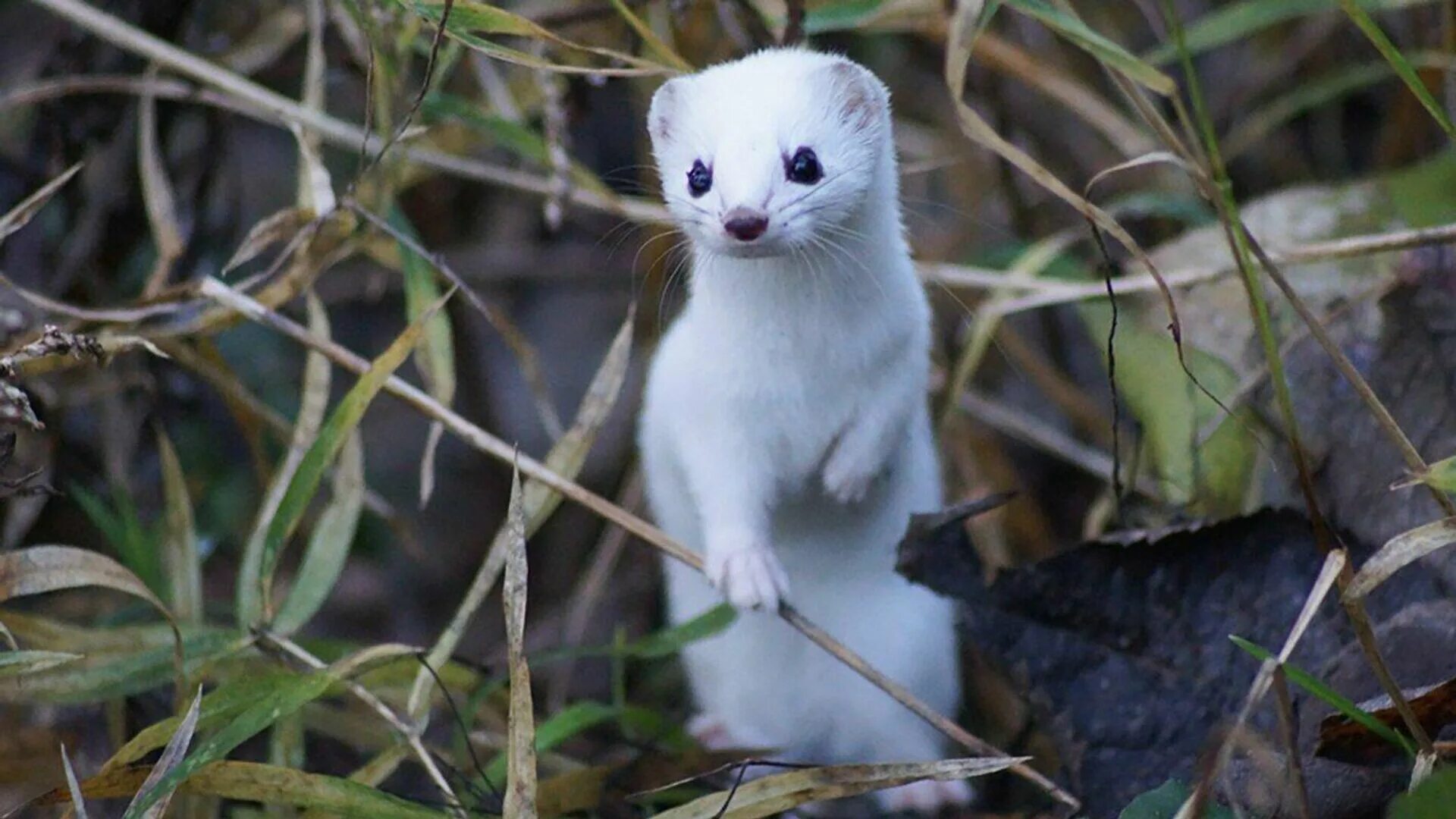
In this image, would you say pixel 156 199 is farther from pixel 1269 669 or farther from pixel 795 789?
pixel 1269 669

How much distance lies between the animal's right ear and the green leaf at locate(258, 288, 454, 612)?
0.32 metres

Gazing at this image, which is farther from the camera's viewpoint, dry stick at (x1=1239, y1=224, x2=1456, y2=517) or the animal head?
the animal head

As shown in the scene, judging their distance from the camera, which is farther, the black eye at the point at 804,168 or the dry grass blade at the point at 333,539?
the dry grass blade at the point at 333,539

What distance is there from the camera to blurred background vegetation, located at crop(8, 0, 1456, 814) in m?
1.85

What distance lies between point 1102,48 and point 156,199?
1.34 meters

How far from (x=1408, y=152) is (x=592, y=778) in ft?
6.28

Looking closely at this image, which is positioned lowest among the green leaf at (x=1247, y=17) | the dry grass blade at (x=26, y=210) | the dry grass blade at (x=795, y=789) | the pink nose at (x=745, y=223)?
the dry grass blade at (x=795, y=789)

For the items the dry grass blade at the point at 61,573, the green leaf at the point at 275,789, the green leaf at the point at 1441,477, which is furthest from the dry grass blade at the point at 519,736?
the green leaf at the point at 1441,477

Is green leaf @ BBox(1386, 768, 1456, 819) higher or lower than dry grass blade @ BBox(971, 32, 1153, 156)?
lower

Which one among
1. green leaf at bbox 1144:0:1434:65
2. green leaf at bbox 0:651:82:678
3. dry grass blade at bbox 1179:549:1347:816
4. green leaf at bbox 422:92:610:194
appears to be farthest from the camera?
green leaf at bbox 1144:0:1434:65

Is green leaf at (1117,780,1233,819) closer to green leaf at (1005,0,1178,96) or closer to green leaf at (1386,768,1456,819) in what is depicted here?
green leaf at (1386,768,1456,819)

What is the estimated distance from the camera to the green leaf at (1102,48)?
5.04 ft

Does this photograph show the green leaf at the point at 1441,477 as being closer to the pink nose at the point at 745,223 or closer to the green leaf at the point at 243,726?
the pink nose at the point at 745,223

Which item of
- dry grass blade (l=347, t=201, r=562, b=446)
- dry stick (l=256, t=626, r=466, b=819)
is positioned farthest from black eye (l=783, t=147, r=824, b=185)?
dry stick (l=256, t=626, r=466, b=819)
